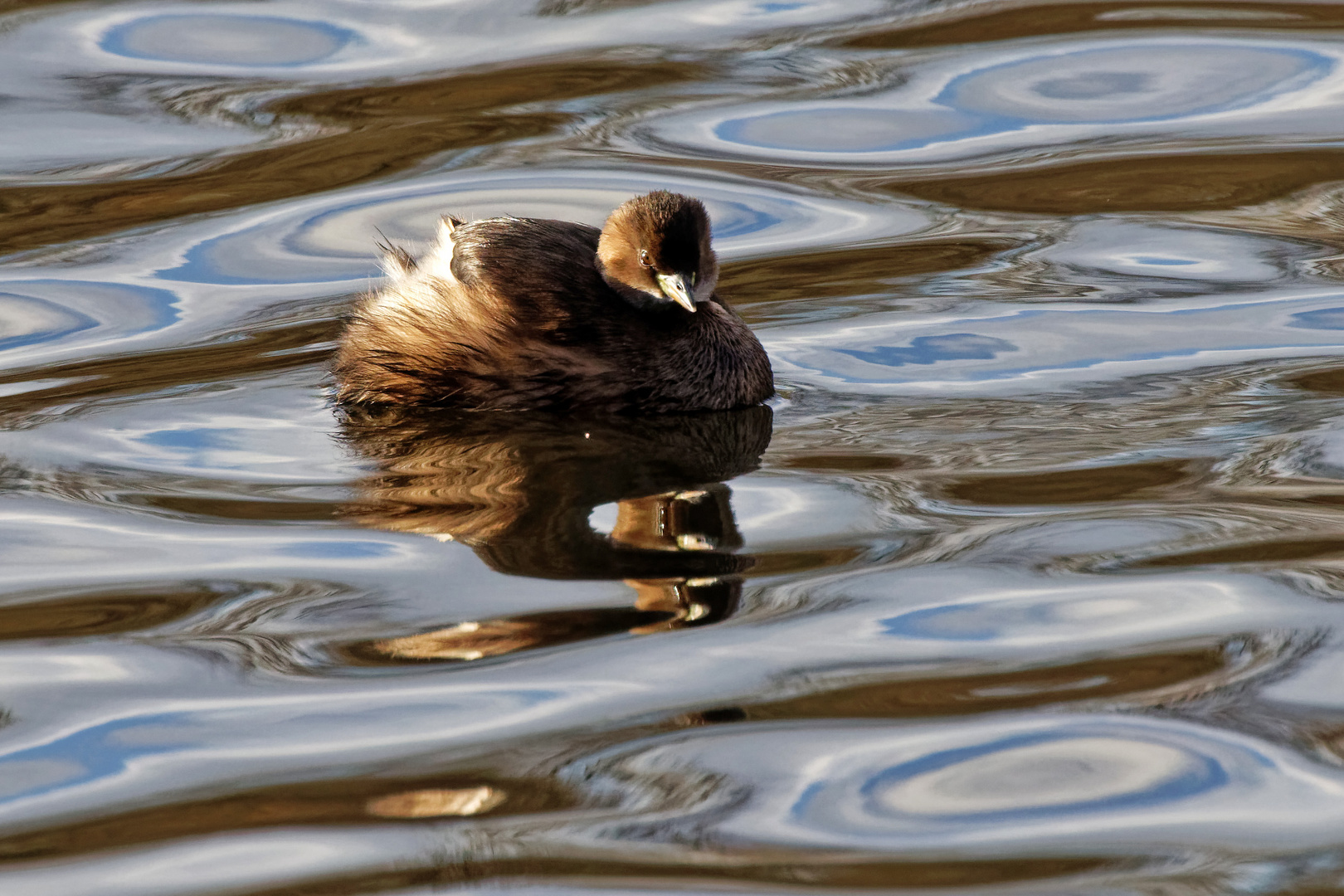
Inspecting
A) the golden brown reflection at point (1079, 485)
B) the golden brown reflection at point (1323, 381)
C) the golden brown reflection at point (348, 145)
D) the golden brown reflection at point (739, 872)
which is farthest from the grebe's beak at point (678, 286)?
the golden brown reflection at point (348, 145)

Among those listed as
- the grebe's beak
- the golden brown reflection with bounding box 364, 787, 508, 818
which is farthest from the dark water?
the grebe's beak

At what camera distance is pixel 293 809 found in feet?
11.7

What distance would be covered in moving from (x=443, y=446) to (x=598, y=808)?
2.33 metres

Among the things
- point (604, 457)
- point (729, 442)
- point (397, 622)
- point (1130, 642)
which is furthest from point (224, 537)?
point (1130, 642)

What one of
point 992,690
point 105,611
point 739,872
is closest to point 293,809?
point 739,872

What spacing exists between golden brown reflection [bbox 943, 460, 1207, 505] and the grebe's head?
3.90ft

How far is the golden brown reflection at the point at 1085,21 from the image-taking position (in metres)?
10.2

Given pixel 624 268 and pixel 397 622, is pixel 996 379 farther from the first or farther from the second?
pixel 397 622

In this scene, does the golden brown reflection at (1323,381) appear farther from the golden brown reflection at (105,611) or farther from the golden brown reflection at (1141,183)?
the golden brown reflection at (105,611)

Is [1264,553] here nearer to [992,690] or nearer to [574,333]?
[992,690]

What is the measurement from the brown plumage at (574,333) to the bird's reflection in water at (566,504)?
8 centimetres

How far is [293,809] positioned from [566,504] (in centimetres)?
169

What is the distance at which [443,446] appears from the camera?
573 cm

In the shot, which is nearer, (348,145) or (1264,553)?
(1264,553)
